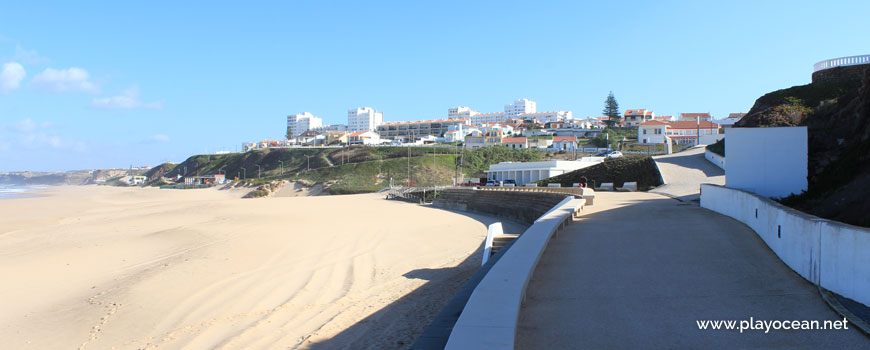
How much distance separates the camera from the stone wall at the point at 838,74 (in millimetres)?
30258

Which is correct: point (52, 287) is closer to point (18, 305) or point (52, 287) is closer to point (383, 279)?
point (18, 305)

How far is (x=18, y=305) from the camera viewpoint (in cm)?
1018

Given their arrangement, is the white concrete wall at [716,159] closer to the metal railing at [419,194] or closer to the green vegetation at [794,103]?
the green vegetation at [794,103]

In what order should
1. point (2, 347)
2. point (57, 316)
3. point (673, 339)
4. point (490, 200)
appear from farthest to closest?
point (490, 200) < point (57, 316) < point (2, 347) < point (673, 339)

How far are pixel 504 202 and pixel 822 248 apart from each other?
22421 millimetres

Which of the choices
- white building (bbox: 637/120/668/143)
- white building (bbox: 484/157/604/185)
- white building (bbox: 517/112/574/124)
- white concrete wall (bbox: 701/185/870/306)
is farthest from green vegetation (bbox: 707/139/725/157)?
white building (bbox: 517/112/574/124)

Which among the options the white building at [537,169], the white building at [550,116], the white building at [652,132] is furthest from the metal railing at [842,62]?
the white building at [550,116]

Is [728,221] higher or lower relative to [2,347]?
higher

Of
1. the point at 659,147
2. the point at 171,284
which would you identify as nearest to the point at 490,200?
the point at 171,284

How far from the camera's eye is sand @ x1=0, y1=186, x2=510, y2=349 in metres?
7.70

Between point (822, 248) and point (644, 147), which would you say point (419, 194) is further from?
point (822, 248)

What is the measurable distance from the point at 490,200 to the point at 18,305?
2319cm

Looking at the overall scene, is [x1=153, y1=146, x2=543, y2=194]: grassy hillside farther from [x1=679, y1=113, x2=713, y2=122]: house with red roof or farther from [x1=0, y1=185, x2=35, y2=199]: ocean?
[x1=679, y1=113, x2=713, y2=122]: house with red roof

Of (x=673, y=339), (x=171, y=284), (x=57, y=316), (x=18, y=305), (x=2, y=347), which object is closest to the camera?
(x=673, y=339)
